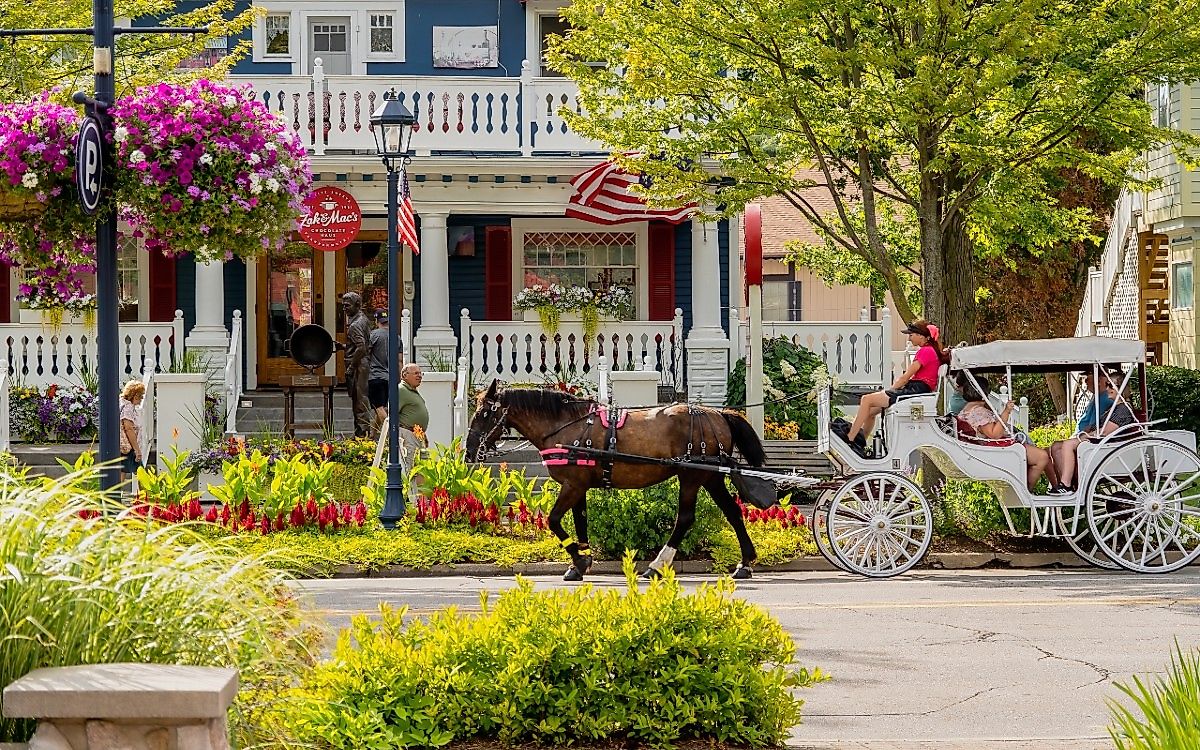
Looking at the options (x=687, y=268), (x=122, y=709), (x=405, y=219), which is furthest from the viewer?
(x=687, y=268)

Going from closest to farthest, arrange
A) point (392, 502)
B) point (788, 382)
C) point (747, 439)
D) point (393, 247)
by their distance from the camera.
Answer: point (747, 439), point (392, 502), point (393, 247), point (788, 382)

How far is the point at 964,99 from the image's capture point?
16.3 m

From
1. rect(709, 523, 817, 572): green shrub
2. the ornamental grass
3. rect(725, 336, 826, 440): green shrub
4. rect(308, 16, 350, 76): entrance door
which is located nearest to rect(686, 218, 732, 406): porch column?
rect(725, 336, 826, 440): green shrub

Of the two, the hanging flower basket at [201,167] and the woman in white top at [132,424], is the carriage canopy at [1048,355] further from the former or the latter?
the woman in white top at [132,424]

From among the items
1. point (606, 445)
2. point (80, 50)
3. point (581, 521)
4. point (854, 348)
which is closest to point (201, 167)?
point (606, 445)

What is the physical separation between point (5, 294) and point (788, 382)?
12.6 metres

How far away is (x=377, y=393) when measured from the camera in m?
20.4

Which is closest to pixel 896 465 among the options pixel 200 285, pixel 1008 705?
pixel 1008 705

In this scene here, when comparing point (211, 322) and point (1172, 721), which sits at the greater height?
point (211, 322)

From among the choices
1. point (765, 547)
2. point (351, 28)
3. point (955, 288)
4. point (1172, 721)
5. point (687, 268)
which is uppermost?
point (351, 28)

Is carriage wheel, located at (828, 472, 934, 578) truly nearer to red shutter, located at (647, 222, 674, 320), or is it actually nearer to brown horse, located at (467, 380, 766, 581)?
brown horse, located at (467, 380, 766, 581)

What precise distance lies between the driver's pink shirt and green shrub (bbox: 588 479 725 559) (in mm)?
2326

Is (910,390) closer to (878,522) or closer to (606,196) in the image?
(878,522)

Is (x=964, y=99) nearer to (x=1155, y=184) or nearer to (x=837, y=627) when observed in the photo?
(x=1155, y=184)
